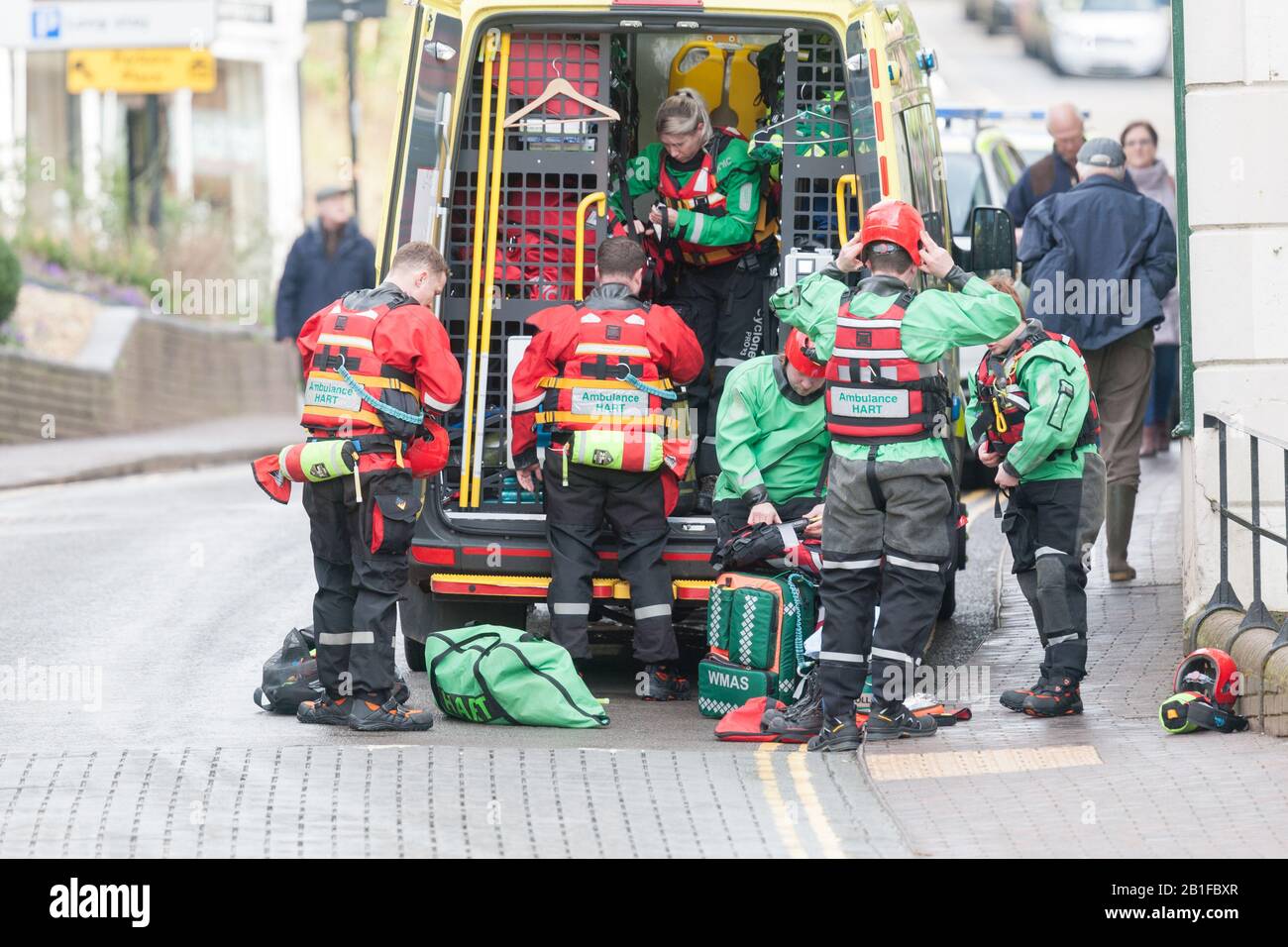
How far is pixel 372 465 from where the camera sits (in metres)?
8.30

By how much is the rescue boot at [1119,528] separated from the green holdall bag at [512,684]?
141 inches

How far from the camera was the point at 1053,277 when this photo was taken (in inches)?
441

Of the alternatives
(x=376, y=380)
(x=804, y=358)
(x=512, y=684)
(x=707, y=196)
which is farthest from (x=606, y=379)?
(x=707, y=196)

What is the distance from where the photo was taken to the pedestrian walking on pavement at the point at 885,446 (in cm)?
802

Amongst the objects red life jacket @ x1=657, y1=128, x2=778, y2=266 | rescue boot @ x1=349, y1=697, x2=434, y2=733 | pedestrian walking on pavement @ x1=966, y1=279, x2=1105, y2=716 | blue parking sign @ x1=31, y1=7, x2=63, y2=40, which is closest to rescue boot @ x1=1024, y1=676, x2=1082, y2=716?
pedestrian walking on pavement @ x1=966, y1=279, x2=1105, y2=716

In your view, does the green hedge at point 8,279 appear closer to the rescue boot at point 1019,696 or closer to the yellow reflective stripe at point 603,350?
the yellow reflective stripe at point 603,350

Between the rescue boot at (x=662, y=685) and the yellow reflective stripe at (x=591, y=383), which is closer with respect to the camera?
the yellow reflective stripe at (x=591, y=383)

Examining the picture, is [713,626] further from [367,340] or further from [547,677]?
[367,340]

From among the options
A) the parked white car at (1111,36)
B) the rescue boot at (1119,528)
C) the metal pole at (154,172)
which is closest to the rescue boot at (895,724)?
the rescue boot at (1119,528)

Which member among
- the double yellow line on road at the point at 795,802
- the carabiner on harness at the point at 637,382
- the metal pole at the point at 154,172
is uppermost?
the metal pole at the point at 154,172

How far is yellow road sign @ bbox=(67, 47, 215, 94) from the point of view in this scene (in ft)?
75.9

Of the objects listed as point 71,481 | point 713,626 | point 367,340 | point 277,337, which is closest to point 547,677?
point 713,626

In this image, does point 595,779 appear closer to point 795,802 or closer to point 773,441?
point 795,802

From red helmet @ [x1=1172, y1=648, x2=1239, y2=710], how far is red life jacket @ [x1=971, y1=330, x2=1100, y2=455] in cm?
91
